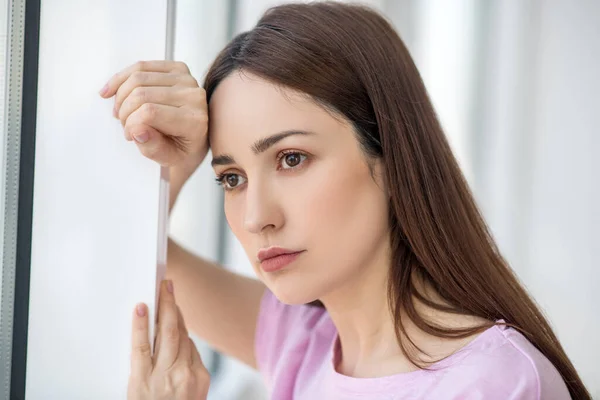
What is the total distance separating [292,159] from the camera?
1.13 meters

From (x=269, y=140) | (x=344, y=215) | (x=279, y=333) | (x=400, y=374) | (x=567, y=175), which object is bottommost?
(x=279, y=333)

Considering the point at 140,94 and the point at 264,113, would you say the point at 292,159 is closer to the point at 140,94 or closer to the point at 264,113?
the point at 264,113

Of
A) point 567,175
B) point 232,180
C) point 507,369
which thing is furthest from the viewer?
point 567,175

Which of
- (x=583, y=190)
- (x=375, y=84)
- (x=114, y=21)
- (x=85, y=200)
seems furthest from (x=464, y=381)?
(x=583, y=190)

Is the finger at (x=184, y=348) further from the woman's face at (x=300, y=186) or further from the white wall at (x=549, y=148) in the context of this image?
the white wall at (x=549, y=148)

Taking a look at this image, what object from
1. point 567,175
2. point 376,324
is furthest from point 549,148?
point 376,324

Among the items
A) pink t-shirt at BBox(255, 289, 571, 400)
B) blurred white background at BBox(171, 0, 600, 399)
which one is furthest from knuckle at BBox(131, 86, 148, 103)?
blurred white background at BBox(171, 0, 600, 399)

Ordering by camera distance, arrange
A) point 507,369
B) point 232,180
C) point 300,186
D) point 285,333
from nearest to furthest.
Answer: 1. point 507,369
2. point 300,186
3. point 232,180
4. point 285,333

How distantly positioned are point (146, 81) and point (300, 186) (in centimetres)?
28

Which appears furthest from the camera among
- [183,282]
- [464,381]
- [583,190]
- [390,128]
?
[583,190]

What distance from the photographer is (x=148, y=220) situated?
3.60ft

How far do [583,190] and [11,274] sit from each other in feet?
6.60

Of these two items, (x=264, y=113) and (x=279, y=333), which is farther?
(x=279, y=333)

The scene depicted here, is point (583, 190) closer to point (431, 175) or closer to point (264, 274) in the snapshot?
point (431, 175)
